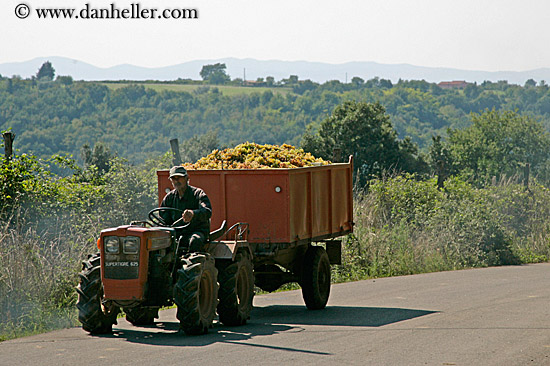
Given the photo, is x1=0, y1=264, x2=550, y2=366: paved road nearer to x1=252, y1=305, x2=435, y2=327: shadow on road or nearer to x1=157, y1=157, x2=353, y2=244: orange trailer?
x1=252, y1=305, x2=435, y2=327: shadow on road

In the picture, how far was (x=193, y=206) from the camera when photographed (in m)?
11.3

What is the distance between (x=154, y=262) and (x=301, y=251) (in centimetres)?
396

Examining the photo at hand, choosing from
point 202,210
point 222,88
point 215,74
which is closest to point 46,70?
point 222,88

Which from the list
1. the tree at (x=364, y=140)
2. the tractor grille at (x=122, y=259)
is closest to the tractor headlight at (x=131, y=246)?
the tractor grille at (x=122, y=259)

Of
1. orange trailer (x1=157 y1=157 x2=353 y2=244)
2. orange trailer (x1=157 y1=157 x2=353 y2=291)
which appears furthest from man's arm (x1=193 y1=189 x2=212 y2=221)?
orange trailer (x1=157 y1=157 x2=353 y2=244)

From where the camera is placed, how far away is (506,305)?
44.5 feet

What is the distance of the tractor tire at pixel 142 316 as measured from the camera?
11.5m

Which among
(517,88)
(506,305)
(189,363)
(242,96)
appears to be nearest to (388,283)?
(506,305)

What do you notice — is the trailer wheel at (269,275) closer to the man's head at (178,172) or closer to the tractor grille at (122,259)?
the man's head at (178,172)

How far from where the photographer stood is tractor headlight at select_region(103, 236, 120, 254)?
403 inches

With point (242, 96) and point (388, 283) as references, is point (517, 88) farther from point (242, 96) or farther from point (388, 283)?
point (388, 283)

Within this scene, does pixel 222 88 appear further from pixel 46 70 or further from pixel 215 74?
pixel 46 70

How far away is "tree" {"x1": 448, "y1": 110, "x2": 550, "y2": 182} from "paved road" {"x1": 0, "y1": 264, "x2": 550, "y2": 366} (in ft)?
173

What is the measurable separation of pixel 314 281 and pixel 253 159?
88.7 inches
